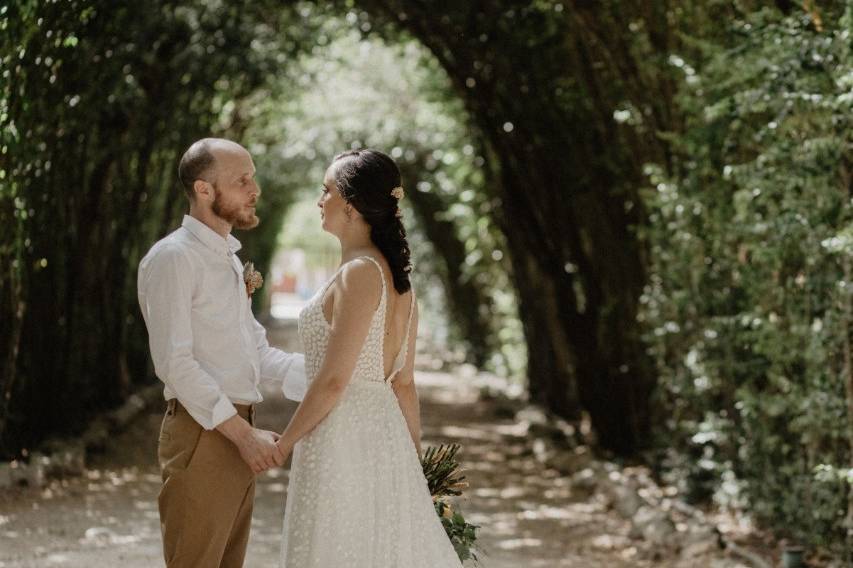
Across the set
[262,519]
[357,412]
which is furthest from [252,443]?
[262,519]

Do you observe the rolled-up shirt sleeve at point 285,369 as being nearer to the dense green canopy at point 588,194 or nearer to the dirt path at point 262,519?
the dense green canopy at point 588,194

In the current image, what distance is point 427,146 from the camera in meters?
17.8

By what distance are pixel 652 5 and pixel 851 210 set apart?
282 centimetres

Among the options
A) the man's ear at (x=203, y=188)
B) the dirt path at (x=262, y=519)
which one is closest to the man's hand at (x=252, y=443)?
the man's ear at (x=203, y=188)

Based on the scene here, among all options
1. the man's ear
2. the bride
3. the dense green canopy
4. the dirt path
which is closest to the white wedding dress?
the bride

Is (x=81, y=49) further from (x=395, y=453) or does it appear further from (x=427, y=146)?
(x=427, y=146)

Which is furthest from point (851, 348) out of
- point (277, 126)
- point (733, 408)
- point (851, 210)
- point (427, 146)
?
point (277, 126)

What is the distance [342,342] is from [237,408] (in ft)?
1.25

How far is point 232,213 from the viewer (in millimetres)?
3443

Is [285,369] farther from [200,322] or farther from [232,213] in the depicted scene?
[232,213]

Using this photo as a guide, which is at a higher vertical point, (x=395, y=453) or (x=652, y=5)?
(x=652, y=5)

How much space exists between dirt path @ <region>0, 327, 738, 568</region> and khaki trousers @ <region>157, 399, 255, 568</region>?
8.96 ft

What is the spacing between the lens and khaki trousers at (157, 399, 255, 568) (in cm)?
334

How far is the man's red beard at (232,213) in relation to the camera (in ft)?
11.2
